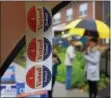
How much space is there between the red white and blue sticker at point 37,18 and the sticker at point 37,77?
34 cm

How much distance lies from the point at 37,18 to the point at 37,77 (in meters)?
0.51

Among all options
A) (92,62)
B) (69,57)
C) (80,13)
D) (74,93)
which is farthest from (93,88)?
(80,13)

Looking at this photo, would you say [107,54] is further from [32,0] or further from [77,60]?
[32,0]

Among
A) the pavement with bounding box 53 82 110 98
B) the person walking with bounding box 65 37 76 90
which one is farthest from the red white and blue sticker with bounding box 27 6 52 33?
the pavement with bounding box 53 82 110 98

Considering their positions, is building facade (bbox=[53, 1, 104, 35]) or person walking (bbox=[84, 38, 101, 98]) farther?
building facade (bbox=[53, 1, 104, 35])

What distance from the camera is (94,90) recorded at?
1051 cm

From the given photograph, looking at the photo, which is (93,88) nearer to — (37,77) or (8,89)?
(8,89)

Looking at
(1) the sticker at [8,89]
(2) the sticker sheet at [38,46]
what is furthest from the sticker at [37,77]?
(1) the sticker at [8,89]

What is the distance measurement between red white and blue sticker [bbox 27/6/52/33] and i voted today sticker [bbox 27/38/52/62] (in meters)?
0.10

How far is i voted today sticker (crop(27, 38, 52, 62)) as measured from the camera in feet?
11.5

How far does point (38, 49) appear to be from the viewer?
353 centimetres

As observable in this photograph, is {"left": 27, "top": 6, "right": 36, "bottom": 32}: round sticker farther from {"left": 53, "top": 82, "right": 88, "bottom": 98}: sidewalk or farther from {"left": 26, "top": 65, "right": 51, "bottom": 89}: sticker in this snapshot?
{"left": 53, "top": 82, "right": 88, "bottom": 98}: sidewalk

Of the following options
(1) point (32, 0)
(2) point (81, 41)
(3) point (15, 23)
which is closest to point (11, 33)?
(3) point (15, 23)

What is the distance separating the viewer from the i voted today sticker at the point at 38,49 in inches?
138
